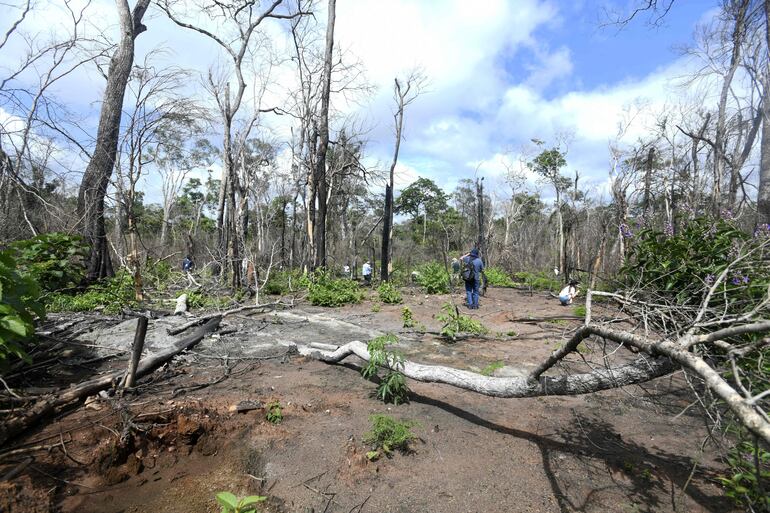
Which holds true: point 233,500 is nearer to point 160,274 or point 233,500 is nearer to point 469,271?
point 469,271

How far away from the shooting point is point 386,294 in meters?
11.5

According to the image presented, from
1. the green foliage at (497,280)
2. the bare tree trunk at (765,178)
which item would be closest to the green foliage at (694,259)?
the bare tree trunk at (765,178)

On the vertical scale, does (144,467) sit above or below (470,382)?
below

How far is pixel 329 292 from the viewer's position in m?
11.0

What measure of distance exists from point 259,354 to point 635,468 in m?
4.86

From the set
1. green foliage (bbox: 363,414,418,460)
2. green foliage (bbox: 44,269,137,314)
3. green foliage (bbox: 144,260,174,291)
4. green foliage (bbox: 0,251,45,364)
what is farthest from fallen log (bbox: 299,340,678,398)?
green foliage (bbox: 144,260,174,291)

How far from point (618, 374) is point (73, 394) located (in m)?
5.06

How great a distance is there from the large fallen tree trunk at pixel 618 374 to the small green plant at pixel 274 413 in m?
1.23

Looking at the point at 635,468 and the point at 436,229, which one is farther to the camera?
the point at 436,229

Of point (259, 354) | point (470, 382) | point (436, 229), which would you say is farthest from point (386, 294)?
point (436, 229)

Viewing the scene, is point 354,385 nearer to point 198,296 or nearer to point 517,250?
point 198,296

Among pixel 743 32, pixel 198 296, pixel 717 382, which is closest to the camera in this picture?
pixel 717 382

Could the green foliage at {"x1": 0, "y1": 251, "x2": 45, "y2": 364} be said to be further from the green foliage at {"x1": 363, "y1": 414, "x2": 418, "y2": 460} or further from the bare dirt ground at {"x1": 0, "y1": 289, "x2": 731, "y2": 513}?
the green foliage at {"x1": 363, "y1": 414, "x2": 418, "y2": 460}

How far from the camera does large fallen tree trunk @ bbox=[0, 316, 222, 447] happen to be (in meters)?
3.22
